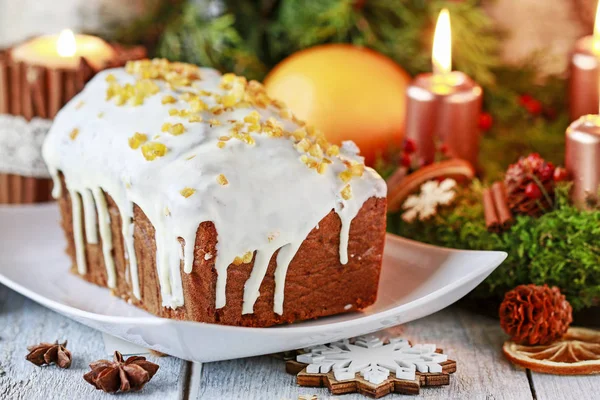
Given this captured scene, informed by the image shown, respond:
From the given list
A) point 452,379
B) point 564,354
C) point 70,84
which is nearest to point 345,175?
point 452,379

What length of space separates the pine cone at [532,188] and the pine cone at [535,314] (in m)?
0.20

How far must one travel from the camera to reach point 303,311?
1714mm

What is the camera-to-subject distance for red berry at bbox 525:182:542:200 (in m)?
1.82

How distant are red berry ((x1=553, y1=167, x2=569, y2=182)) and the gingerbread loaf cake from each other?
15.6 inches

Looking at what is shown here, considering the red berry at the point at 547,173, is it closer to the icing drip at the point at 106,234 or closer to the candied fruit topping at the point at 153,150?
the candied fruit topping at the point at 153,150

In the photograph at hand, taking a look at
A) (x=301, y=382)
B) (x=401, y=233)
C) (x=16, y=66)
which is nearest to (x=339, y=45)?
(x=401, y=233)

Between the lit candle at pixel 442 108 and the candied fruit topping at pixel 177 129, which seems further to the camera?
the lit candle at pixel 442 108

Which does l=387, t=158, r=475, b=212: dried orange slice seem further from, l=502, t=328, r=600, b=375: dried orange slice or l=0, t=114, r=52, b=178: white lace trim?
l=0, t=114, r=52, b=178: white lace trim

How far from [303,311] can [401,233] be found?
41 centimetres

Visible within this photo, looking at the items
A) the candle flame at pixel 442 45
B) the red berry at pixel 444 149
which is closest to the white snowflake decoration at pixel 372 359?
the red berry at pixel 444 149

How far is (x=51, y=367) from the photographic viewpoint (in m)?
1.63

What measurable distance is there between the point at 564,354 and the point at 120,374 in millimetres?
830

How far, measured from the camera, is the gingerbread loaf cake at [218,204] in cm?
156

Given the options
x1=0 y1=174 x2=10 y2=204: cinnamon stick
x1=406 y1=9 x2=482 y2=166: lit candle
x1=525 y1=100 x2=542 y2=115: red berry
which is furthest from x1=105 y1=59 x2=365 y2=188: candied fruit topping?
x1=525 y1=100 x2=542 y2=115: red berry
